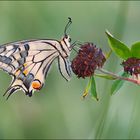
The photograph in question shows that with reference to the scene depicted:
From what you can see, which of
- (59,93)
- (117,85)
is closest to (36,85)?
(117,85)

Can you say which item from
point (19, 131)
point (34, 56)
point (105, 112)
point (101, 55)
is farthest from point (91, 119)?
point (101, 55)

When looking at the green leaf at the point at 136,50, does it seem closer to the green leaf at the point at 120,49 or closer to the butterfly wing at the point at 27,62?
the green leaf at the point at 120,49

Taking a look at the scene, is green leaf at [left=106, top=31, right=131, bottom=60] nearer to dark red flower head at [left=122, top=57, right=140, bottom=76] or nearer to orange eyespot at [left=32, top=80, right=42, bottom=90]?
dark red flower head at [left=122, top=57, right=140, bottom=76]

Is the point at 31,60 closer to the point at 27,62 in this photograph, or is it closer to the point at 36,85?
the point at 27,62

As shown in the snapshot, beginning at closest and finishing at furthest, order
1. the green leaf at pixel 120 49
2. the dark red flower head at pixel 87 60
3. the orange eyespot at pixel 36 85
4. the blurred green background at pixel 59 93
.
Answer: the green leaf at pixel 120 49 < the dark red flower head at pixel 87 60 < the orange eyespot at pixel 36 85 < the blurred green background at pixel 59 93

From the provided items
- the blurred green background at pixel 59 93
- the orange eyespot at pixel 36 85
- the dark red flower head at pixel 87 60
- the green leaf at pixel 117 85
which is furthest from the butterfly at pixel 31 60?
the blurred green background at pixel 59 93

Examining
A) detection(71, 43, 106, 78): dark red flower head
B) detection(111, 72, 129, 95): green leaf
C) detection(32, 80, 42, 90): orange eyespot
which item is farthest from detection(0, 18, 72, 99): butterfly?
detection(111, 72, 129, 95): green leaf
